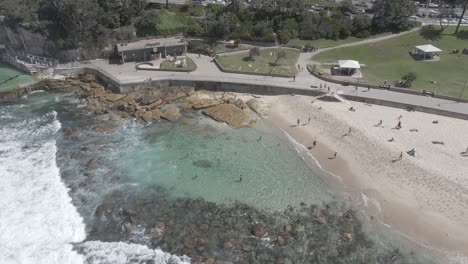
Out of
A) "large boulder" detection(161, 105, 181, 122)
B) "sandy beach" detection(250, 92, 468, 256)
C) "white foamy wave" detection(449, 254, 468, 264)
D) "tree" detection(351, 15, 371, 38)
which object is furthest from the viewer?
"tree" detection(351, 15, 371, 38)

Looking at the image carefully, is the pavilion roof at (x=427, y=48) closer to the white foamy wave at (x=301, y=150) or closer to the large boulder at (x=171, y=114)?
the white foamy wave at (x=301, y=150)

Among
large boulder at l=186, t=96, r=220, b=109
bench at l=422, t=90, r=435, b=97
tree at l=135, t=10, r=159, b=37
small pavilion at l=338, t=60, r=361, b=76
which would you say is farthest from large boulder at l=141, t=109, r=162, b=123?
bench at l=422, t=90, r=435, b=97

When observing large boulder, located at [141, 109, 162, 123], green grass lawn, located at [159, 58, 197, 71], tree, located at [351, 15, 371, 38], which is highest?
tree, located at [351, 15, 371, 38]

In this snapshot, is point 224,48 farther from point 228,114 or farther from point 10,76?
point 10,76

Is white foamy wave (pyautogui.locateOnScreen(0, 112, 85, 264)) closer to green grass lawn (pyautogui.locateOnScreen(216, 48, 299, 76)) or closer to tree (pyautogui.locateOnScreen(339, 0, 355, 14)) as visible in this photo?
green grass lawn (pyautogui.locateOnScreen(216, 48, 299, 76))

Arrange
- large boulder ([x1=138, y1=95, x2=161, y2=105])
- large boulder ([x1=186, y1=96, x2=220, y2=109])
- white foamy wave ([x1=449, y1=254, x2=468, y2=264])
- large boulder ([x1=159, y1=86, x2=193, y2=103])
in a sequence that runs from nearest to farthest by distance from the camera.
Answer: white foamy wave ([x1=449, y1=254, x2=468, y2=264]) < large boulder ([x1=186, y1=96, x2=220, y2=109]) < large boulder ([x1=138, y1=95, x2=161, y2=105]) < large boulder ([x1=159, y1=86, x2=193, y2=103])

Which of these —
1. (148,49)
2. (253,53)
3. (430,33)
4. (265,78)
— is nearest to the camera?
(265,78)

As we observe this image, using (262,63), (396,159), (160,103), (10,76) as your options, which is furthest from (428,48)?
(10,76)

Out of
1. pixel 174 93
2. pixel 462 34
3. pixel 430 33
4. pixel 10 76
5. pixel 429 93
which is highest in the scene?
pixel 430 33
